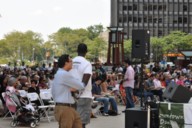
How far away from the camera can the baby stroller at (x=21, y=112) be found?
13.9m

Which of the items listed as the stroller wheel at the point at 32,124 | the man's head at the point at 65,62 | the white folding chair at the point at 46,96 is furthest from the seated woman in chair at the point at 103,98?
the man's head at the point at 65,62

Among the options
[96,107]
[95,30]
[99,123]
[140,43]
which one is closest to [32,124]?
[99,123]

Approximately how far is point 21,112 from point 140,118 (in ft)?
14.9

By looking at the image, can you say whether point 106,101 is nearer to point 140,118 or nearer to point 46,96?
point 46,96

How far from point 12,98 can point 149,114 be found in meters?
5.11

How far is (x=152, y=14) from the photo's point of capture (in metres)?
131

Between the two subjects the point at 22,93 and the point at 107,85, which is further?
the point at 107,85

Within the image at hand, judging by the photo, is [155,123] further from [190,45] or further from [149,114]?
[190,45]

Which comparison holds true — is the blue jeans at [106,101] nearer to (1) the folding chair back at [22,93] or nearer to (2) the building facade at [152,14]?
(1) the folding chair back at [22,93]

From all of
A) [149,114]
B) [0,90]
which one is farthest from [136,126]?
[0,90]

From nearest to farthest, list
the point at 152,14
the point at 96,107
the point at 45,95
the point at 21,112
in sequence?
the point at 21,112 < the point at 45,95 < the point at 96,107 < the point at 152,14

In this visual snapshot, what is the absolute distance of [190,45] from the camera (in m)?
104

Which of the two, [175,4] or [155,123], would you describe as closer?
[155,123]

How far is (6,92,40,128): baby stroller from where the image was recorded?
13.9 m
